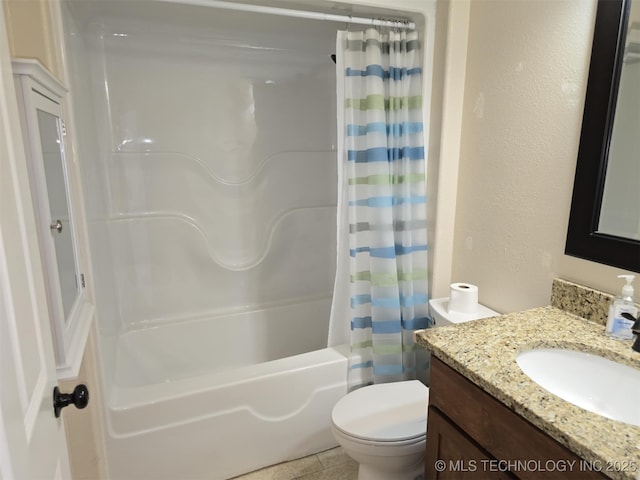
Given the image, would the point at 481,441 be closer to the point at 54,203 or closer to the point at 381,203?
the point at 381,203

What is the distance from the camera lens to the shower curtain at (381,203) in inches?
69.1

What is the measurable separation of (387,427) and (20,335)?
127 cm

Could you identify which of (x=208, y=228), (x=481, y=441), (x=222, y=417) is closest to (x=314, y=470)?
(x=222, y=417)

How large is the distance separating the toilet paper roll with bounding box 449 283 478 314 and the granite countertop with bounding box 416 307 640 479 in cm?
29

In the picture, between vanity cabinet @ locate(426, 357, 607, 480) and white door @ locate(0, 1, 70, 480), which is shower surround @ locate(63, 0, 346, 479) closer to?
vanity cabinet @ locate(426, 357, 607, 480)

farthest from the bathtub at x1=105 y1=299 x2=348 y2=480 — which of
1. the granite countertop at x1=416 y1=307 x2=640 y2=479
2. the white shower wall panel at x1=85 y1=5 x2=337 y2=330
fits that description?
the granite countertop at x1=416 y1=307 x2=640 y2=479

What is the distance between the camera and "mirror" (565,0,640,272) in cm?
115

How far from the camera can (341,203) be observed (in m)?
1.87

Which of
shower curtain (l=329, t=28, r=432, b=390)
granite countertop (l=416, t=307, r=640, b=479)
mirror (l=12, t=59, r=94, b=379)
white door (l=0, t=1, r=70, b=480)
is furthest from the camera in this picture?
shower curtain (l=329, t=28, r=432, b=390)

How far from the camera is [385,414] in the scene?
157 cm

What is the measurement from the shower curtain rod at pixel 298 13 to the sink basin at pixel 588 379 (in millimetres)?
1434

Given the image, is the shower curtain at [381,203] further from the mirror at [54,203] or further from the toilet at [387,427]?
the mirror at [54,203]

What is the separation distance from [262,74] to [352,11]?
919 millimetres

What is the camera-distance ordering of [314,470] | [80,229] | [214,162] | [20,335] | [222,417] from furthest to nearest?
[214,162] < [314,470] < [222,417] < [80,229] < [20,335]
